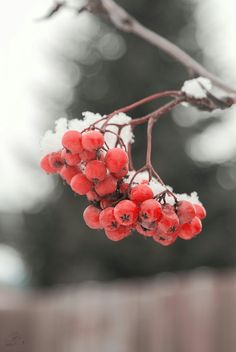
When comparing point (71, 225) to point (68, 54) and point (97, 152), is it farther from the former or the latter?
point (97, 152)

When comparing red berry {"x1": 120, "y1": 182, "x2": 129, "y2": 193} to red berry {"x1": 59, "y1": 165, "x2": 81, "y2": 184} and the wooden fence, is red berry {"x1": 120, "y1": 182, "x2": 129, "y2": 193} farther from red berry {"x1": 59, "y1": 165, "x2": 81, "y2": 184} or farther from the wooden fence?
the wooden fence

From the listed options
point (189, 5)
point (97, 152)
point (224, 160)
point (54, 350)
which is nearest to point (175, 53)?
point (97, 152)

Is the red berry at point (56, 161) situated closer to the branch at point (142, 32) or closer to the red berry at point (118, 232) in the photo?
the red berry at point (118, 232)

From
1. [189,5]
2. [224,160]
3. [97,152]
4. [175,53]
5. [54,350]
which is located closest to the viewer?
[97,152]

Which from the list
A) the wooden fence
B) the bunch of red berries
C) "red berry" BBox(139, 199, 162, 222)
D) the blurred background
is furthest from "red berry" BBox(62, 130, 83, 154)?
the blurred background

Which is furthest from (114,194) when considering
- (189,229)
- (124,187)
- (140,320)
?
(140,320)

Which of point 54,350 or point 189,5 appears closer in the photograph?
point 54,350
